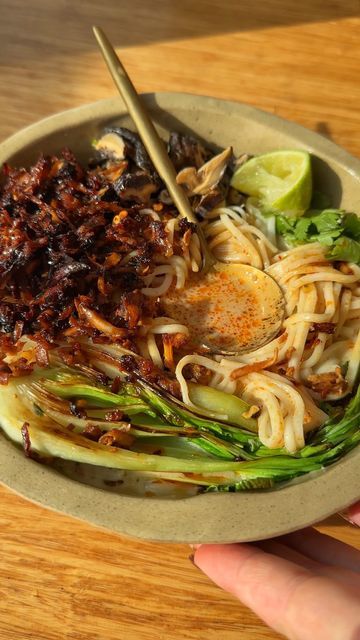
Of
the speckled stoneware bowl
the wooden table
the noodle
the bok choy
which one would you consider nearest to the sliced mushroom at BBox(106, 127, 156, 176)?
the noodle

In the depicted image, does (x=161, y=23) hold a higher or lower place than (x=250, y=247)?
higher

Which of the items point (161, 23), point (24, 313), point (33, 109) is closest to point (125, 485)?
point (24, 313)

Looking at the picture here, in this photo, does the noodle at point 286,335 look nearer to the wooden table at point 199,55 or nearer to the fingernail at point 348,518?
the fingernail at point 348,518

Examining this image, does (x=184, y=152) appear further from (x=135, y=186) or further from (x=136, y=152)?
(x=135, y=186)

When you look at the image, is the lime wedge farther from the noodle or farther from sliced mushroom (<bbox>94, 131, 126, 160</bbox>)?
sliced mushroom (<bbox>94, 131, 126, 160</bbox>)

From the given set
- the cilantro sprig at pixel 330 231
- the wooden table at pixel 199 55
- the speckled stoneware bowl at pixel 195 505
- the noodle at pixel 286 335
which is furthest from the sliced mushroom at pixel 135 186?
the speckled stoneware bowl at pixel 195 505

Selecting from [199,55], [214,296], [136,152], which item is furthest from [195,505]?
[199,55]

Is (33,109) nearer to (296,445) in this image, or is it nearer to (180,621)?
(296,445)
